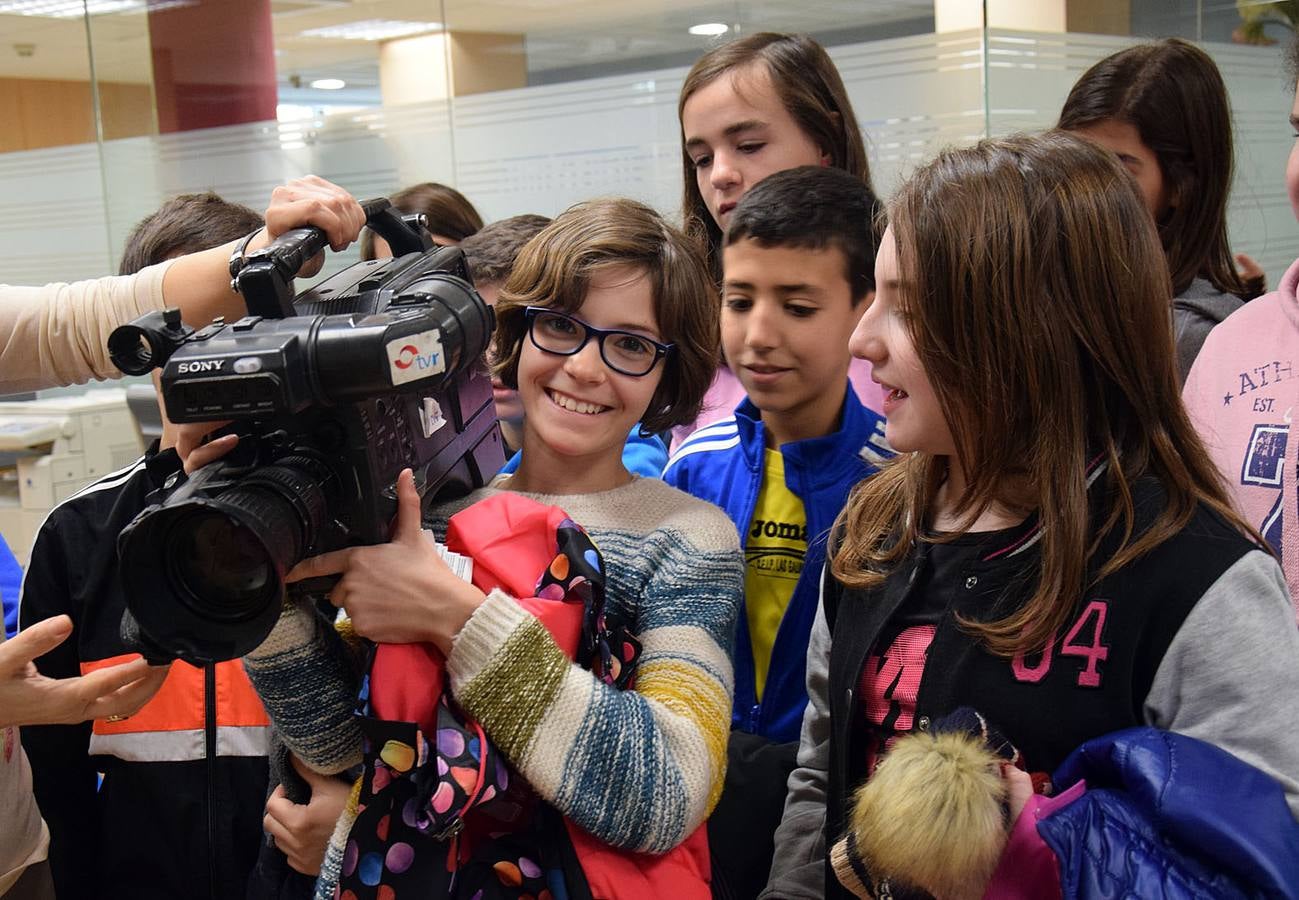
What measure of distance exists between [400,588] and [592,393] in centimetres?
36

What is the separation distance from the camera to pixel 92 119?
463cm

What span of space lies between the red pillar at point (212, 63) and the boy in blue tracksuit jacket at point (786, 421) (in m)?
3.35

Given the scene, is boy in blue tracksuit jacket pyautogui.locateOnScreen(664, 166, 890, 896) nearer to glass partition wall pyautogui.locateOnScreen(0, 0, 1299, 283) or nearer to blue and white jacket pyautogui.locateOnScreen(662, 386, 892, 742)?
blue and white jacket pyautogui.locateOnScreen(662, 386, 892, 742)

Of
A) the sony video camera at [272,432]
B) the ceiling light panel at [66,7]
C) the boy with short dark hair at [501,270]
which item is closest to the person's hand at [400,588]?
the sony video camera at [272,432]

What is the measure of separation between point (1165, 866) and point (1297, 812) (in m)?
0.14

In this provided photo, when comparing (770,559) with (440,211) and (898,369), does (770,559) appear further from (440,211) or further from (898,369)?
(440,211)

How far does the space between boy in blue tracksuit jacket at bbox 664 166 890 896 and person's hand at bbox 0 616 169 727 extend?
645mm

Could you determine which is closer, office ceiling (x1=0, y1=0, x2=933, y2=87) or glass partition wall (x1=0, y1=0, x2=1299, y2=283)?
glass partition wall (x1=0, y1=0, x2=1299, y2=283)

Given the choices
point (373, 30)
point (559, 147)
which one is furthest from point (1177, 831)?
point (373, 30)

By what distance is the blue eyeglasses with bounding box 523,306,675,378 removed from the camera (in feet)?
4.18

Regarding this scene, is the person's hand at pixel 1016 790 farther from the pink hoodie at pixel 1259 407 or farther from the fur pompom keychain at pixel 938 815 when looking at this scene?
the pink hoodie at pixel 1259 407

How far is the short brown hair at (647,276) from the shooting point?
1279 mm

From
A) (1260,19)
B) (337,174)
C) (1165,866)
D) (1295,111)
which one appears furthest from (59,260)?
(1165,866)

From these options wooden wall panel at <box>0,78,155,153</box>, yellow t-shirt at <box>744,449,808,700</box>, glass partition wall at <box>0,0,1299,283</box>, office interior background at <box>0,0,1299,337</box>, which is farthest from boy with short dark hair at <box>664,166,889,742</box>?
wooden wall panel at <box>0,78,155,153</box>
